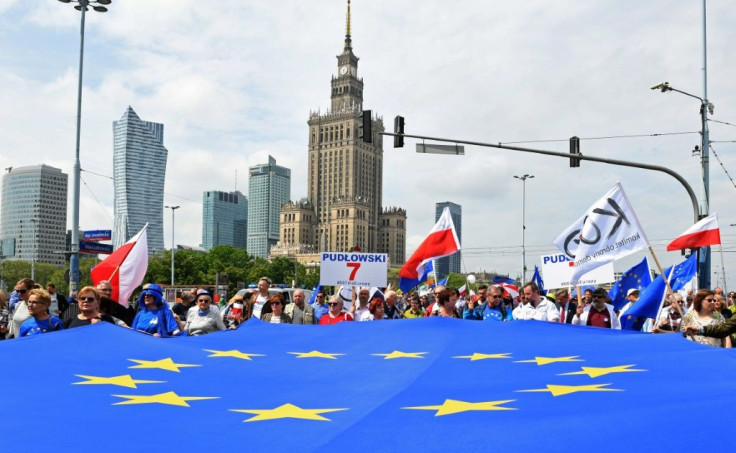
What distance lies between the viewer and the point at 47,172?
144250mm

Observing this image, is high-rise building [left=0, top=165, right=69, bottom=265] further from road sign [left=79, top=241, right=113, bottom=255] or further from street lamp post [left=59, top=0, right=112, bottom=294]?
street lamp post [left=59, top=0, right=112, bottom=294]

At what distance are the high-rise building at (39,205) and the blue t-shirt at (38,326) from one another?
146478 mm

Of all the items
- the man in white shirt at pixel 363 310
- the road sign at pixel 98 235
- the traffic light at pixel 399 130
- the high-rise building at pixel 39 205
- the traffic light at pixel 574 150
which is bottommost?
the man in white shirt at pixel 363 310

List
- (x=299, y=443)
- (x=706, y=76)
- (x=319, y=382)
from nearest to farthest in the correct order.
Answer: (x=299, y=443) < (x=319, y=382) < (x=706, y=76)

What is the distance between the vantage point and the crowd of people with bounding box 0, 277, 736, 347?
8.14 m

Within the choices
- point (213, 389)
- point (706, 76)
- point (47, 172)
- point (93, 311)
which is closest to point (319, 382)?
point (213, 389)

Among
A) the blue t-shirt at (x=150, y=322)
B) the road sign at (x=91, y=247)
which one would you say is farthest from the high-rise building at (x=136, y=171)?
the blue t-shirt at (x=150, y=322)

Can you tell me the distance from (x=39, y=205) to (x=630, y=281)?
15171 centimetres

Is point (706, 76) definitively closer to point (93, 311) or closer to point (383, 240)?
point (93, 311)

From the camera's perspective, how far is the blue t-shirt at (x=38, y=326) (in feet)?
25.7

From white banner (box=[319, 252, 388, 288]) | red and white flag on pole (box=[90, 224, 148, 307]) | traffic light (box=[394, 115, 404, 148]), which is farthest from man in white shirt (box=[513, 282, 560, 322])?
traffic light (box=[394, 115, 404, 148])

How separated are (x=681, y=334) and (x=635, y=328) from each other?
4.04 meters

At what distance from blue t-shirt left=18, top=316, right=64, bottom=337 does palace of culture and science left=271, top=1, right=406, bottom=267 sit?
164334mm

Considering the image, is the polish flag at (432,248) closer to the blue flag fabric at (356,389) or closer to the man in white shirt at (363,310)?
the man in white shirt at (363,310)
